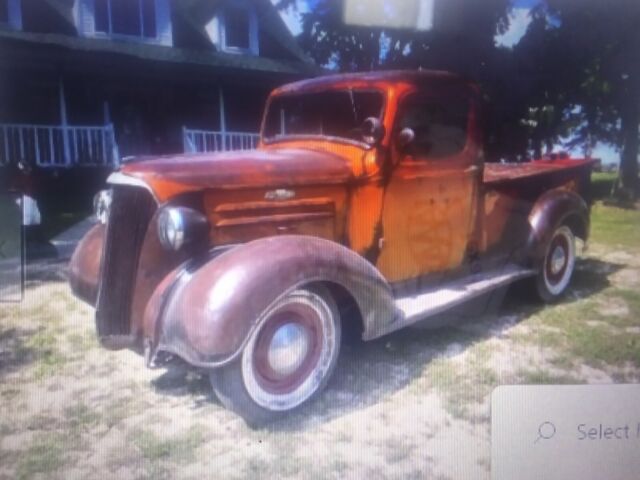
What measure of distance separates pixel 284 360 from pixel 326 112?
0.99 m

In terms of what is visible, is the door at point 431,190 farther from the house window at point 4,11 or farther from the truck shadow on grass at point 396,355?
the house window at point 4,11

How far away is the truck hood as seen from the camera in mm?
1458

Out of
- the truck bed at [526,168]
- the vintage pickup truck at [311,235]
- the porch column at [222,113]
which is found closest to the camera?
the vintage pickup truck at [311,235]

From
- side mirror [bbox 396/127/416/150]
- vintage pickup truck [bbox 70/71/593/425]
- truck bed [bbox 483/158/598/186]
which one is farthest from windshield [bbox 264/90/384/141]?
truck bed [bbox 483/158/598/186]

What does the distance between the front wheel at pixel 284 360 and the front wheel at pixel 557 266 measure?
124 cm

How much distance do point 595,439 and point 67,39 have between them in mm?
2411

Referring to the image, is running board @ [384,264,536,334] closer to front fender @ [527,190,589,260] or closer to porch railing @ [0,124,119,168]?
front fender @ [527,190,589,260]

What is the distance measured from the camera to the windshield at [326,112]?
→ 1.87m

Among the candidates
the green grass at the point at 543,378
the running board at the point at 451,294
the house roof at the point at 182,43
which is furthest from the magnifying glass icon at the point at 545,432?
the house roof at the point at 182,43

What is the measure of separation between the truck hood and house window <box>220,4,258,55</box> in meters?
0.67

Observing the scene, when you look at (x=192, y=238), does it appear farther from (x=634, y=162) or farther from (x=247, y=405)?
(x=634, y=162)

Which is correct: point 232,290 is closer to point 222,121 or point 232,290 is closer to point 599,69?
point 222,121

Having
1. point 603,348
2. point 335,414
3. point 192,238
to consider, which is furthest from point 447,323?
point 192,238

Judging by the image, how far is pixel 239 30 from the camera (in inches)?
90.7
